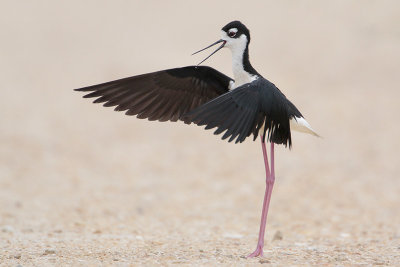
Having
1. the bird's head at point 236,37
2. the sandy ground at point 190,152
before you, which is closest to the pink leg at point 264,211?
the sandy ground at point 190,152

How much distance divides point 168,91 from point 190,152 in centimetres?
699

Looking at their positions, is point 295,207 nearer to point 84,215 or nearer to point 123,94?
point 84,215

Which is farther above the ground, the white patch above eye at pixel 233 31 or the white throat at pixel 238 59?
the white patch above eye at pixel 233 31

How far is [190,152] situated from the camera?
13203mm

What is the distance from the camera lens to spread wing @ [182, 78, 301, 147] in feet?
17.3

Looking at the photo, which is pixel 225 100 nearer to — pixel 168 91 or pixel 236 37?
pixel 236 37

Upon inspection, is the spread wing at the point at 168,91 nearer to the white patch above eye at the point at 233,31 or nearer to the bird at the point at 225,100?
the bird at the point at 225,100

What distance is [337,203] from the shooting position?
402 inches

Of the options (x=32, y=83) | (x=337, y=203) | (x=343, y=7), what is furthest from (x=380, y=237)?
(x=343, y=7)

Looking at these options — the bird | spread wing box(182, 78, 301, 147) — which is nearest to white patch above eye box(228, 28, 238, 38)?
the bird

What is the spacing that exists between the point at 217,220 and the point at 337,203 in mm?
2062

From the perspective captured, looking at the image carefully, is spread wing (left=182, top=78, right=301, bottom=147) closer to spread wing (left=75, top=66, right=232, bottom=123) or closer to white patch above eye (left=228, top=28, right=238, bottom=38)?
white patch above eye (left=228, top=28, right=238, bottom=38)

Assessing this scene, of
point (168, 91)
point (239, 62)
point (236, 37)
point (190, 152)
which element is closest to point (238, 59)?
point (239, 62)

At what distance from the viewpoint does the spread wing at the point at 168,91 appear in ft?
19.9
